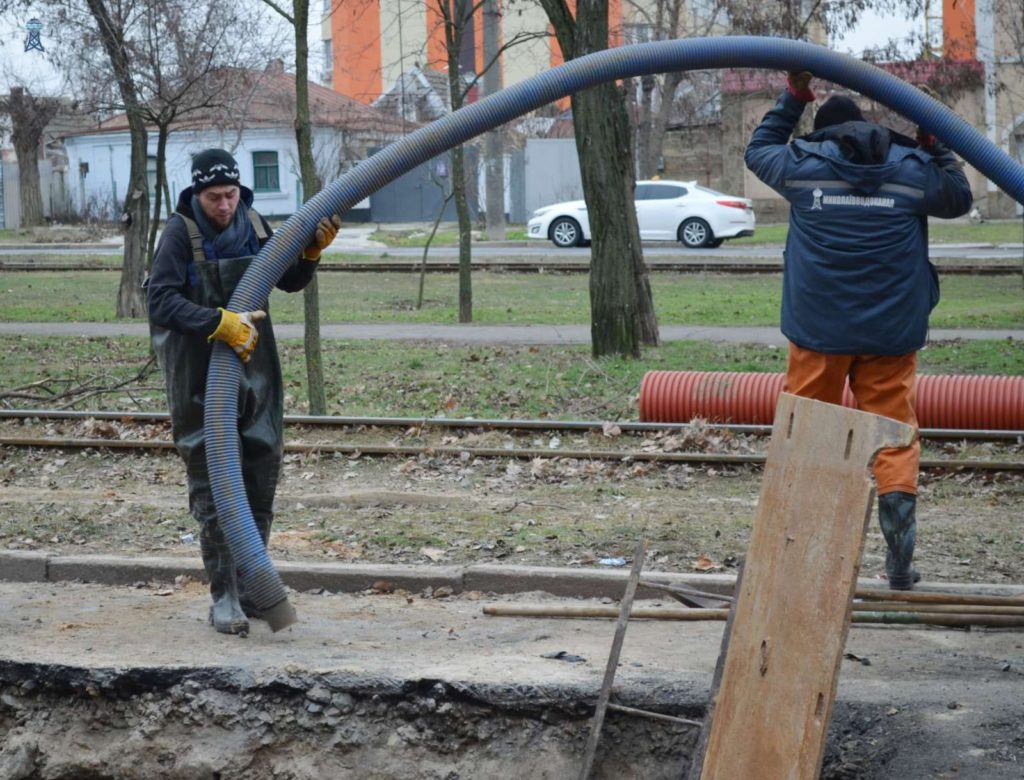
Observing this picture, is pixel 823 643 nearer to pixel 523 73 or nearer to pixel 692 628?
pixel 692 628

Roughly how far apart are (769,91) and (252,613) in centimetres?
3197

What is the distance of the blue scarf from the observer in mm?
5859

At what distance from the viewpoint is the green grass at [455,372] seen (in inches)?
465

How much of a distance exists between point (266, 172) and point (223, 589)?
146 feet

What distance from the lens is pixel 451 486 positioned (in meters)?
9.09

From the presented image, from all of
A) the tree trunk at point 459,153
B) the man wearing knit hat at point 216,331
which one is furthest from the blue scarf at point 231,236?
the tree trunk at point 459,153

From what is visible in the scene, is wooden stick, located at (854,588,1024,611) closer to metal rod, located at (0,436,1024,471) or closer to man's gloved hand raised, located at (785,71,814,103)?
man's gloved hand raised, located at (785,71,814,103)

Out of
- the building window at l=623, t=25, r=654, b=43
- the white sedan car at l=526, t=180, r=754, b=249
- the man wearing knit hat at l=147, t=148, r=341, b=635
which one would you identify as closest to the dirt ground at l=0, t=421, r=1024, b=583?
the man wearing knit hat at l=147, t=148, r=341, b=635

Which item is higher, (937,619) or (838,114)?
(838,114)

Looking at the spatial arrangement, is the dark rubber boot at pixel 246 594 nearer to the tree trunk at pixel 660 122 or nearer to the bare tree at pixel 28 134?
the bare tree at pixel 28 134

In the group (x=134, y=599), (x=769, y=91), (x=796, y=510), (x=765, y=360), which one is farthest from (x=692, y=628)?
(x=769, y=91)

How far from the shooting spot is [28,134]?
124 feet

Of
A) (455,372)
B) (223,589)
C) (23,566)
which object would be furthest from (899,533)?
(455,372)

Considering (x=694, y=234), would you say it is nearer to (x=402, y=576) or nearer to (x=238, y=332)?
(x=402, y=576)
